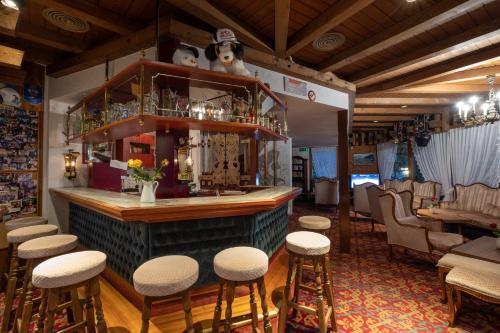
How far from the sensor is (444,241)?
10.6ft

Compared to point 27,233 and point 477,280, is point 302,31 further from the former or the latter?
point 27,233

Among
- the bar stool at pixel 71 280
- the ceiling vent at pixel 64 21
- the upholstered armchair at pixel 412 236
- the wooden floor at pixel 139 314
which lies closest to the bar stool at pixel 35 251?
the bar stool at pixel 71 280

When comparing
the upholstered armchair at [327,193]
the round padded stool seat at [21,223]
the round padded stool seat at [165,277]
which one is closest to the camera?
the round padded stool seat at [165,277]

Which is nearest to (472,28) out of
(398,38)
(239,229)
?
(398,38)

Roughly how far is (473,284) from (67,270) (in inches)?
117

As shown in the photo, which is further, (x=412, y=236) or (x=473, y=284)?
(x=412, y=236)

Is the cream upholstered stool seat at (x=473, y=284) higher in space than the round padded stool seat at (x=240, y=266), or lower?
lower

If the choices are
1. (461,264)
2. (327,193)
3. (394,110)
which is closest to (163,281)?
(461,264)

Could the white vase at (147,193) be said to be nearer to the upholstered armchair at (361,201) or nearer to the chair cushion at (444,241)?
the chair cushion at (444,241)

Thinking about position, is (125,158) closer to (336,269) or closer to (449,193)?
(336,269)

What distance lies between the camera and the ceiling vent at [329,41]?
2881 mm

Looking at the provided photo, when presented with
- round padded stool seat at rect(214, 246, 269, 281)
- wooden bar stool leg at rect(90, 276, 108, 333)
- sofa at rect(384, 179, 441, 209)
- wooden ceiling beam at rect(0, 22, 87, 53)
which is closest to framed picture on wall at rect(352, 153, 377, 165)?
sofa at rect(384, 179, 441, 209)

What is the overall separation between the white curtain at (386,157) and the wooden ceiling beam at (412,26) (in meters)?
6.46

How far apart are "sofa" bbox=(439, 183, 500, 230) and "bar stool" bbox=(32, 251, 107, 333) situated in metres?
4.85
